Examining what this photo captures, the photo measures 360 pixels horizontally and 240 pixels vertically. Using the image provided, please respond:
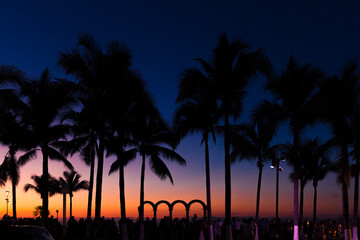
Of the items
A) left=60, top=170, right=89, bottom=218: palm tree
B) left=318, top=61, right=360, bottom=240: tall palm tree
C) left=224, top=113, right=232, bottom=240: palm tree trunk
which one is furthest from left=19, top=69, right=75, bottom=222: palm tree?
left=60, top=170, right=89, bottom=218: palm tree

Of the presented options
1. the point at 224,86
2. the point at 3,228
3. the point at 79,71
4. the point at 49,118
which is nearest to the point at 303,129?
the point at 224,86

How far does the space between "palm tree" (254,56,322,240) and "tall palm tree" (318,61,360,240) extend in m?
1.46

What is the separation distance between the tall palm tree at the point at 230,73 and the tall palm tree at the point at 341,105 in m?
4.13

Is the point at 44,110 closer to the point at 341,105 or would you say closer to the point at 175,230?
the point at 175,230

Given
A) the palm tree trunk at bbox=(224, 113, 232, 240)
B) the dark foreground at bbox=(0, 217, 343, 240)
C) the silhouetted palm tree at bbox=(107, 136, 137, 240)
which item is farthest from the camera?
the dark foreground at bbox=(0, 217, 343, 240)

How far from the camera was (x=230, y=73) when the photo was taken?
28391 mm

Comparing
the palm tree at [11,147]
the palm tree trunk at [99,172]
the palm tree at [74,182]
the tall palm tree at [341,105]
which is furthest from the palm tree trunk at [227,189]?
the palm tree at [74,182]

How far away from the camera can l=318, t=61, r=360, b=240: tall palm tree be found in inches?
990

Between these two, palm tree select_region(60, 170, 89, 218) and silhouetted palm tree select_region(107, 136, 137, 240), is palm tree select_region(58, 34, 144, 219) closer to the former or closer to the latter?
silhouetted palm tree select_region(107, 136, 137, 240)

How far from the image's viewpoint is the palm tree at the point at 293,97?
89.6 ft

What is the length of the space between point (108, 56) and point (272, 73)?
975cm

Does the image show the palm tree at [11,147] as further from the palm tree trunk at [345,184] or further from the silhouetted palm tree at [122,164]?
the palm tree trunk at [345,184]

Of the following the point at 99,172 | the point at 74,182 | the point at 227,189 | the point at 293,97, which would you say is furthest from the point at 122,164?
Result: the point at 74,182

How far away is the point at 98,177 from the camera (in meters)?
28.6
